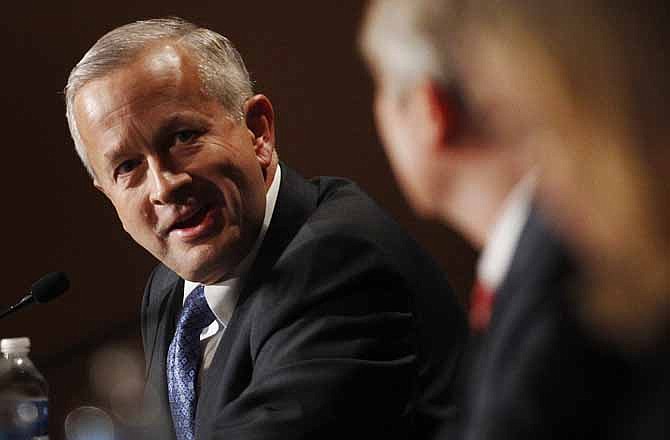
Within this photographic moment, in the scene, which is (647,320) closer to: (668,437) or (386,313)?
(668,437)

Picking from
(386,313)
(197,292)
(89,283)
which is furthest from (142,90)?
(89,283)

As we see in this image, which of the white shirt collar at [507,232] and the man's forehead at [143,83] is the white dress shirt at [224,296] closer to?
the man's forehead at [143,83]

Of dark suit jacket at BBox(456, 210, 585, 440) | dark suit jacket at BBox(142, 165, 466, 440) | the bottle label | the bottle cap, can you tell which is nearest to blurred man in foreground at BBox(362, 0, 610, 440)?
dark suit jacket at BBox(456, 210, 585, 440)

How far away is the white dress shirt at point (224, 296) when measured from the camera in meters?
1.80

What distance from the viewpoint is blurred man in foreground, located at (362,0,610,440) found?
0.64m

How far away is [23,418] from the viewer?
196 cm

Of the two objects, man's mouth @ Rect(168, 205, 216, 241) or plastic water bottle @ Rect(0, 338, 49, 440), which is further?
plastic water bottle @ Rect(0, 338, 49, 440)

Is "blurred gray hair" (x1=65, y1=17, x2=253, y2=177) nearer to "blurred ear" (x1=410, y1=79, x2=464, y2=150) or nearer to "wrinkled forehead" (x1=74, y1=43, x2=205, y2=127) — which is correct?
"wrinkled forehead" (x1=74, y1=43, x2=205, y2=127)

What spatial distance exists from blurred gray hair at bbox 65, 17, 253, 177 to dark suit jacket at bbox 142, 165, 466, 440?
0.67 feet

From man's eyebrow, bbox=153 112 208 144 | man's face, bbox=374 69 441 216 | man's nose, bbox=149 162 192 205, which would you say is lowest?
man's nose, bbox=149 162 192 205

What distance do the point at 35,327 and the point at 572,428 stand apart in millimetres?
2879

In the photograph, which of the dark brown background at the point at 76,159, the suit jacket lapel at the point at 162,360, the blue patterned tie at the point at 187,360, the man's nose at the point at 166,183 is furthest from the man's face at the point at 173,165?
the dark brown background at the point at 76,159

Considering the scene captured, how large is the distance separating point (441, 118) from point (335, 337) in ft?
2.87

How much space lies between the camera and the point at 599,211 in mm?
629
